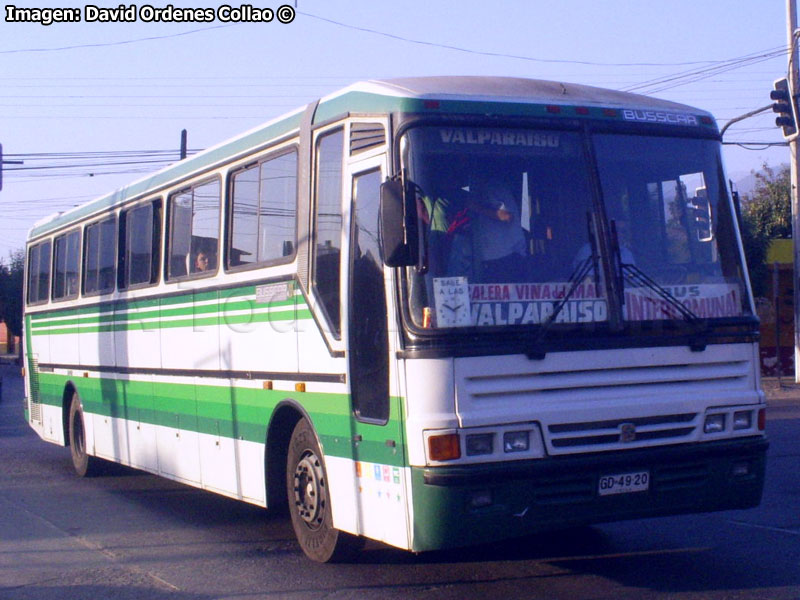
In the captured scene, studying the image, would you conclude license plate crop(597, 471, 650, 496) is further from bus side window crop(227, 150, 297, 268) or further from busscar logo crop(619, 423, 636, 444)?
bus side window crop(227, 150, 297, 268)

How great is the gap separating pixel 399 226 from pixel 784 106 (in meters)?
17.9

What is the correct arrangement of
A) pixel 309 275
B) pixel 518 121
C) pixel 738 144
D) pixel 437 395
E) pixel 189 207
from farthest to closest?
1. pixel 738 144
2. pixel 189 207
3. pixel 309 275
4. pixel 518 121
5. pixel 437 395

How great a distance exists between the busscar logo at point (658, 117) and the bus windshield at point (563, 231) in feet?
0.44

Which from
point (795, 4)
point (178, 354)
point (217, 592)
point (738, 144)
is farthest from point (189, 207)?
point (795, 4)

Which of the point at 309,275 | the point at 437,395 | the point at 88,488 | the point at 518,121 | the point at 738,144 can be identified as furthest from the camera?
the point at 738,144

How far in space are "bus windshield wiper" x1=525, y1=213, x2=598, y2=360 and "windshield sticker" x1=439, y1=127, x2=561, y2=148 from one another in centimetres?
57

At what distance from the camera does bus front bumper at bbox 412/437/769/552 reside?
6371 millimetres

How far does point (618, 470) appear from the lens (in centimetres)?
671

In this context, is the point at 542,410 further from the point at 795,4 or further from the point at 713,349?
the point at 795,4

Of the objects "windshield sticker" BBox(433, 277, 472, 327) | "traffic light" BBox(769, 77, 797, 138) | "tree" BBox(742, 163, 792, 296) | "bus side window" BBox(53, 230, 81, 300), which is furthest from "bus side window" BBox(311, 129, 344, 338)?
"tree" BBox(742, 163, 792, 296)

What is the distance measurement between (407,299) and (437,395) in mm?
641

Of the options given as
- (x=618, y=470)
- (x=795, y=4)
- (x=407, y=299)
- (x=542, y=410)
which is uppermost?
(x=795, y=4)

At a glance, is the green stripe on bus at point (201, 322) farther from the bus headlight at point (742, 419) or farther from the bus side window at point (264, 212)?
the bus headlight at point (742, 419)

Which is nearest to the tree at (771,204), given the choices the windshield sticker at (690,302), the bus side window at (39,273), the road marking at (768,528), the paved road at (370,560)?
the bus side window at (39,273)
